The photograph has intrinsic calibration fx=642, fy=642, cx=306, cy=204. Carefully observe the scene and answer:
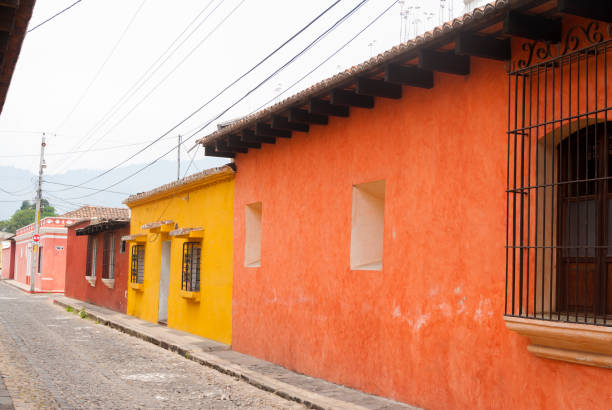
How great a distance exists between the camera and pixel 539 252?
5945 mm

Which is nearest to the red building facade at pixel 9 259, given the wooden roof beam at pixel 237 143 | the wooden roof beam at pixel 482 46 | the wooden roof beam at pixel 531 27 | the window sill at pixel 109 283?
the window sill at pixel 109 283

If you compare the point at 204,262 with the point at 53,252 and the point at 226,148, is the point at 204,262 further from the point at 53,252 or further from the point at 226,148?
the point at 53,252

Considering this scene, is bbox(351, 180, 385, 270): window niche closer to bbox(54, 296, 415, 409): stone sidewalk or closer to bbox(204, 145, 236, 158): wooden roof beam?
bbox(54, 296, 415, 409): stone sidewalk

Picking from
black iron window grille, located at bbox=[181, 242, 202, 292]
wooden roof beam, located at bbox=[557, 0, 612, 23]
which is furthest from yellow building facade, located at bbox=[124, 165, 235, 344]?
wooden roof beam, located at bbox=[557, 0, 612, 23]

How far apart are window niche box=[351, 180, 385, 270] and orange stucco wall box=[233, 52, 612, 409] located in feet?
0.43

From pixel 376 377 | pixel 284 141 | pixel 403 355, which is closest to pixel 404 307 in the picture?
pixel 403 355

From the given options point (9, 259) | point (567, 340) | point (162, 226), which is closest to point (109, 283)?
point (162, 226)

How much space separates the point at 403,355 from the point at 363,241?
1.92 metres

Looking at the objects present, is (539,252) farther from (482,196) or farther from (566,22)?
(566,22)

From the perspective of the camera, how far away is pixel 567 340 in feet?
17.0

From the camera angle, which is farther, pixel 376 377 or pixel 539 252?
pixel 376 377

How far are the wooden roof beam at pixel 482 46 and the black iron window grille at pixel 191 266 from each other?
9808 millimetres

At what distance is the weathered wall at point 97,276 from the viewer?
21.6m

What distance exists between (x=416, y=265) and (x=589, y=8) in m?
3.42
